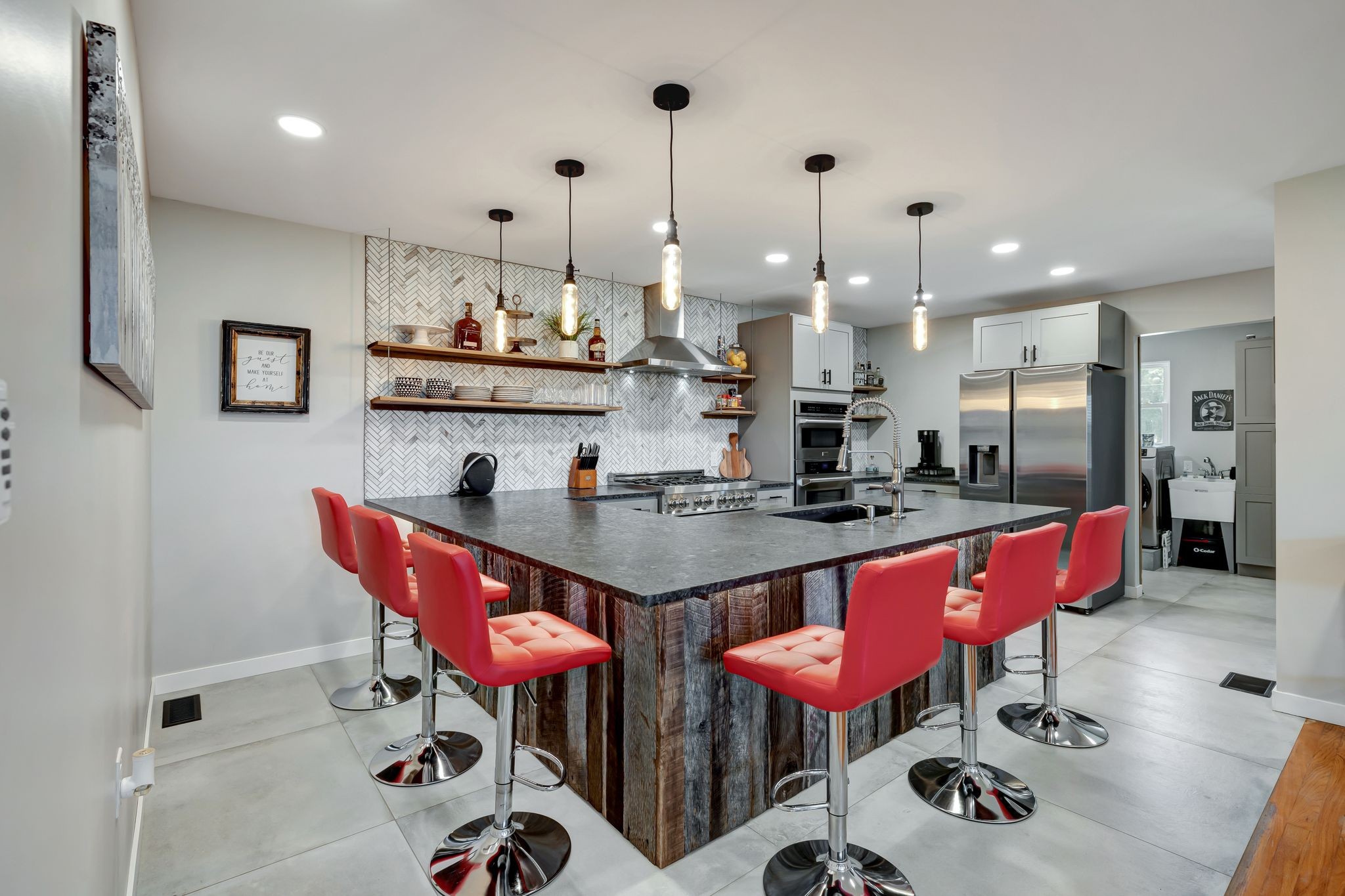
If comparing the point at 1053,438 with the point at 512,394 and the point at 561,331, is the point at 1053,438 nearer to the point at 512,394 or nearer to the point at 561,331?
the point at 561,331

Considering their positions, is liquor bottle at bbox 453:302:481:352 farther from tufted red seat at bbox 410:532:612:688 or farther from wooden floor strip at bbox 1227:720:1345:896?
wooden floor strip at bbox 1227:720:1345:896

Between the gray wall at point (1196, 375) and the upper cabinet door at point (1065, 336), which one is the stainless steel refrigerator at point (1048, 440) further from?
the gray wall at point (1196, 375)

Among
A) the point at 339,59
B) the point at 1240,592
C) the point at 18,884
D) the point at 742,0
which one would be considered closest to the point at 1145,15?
the point at 742,0

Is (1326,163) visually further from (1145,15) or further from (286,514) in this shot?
(286,514)

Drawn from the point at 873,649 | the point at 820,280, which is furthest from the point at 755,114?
the point at 873,649

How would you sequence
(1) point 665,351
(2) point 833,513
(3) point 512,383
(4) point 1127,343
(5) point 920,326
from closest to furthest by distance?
(5) point 920,326, (2) point 833,513, (3) point 512,383, (1) point 665,351, (4) point 1127,343

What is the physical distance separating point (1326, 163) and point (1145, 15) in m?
1.85

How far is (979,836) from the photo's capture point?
2023 mm

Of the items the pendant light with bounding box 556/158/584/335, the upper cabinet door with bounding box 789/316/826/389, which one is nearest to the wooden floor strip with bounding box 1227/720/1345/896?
the pendant light with bounding box 556/158/584/335

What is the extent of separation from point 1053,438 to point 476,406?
4.22 meters

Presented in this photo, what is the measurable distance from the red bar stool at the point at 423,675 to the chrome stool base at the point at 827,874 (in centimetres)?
111

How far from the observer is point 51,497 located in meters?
0.76

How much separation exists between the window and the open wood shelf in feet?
15.6

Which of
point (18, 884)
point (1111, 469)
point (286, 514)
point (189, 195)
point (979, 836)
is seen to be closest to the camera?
point (18, 884)
